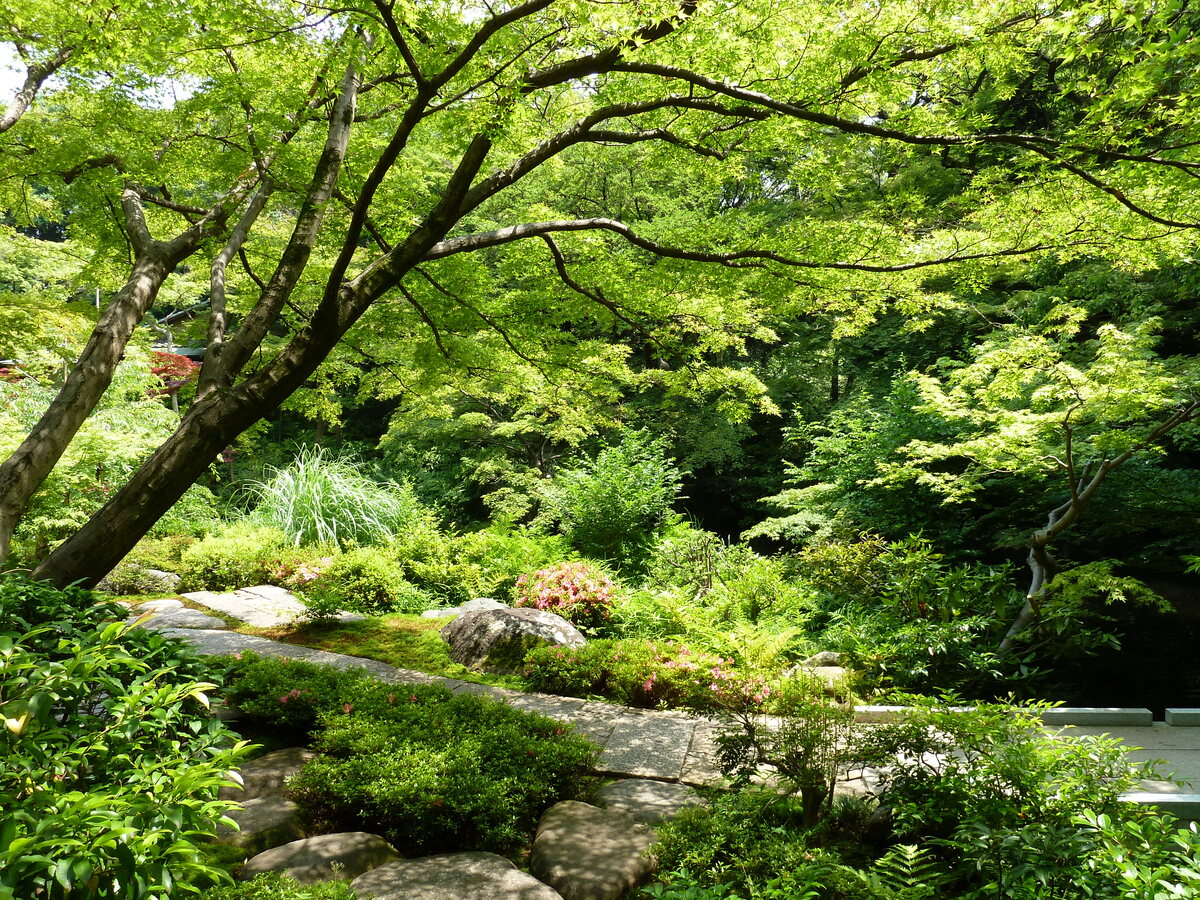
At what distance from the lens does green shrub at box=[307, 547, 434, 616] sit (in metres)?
6.82

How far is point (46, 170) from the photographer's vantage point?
211 inches

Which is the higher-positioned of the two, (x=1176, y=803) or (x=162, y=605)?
(x=162, y=605)

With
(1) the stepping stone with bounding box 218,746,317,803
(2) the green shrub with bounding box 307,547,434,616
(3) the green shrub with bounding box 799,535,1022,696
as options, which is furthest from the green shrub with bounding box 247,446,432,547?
(3) the green shrub with bounding box 799,535,1022,696

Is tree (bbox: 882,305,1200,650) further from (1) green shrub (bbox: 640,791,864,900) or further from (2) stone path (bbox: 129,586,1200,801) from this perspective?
(1) green shrub (bbox: 640,791,864,900)

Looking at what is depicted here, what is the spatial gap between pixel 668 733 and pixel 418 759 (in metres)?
1.69

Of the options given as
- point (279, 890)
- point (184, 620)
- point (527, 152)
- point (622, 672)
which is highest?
point (527, 152)

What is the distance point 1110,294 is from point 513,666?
847cm

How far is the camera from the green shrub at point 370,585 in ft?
22.4

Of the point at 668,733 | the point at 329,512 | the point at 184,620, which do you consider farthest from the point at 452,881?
the point at 329,512

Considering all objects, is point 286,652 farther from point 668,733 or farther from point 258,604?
point 668,733

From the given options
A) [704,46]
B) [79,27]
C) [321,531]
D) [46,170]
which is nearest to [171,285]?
[321,531]

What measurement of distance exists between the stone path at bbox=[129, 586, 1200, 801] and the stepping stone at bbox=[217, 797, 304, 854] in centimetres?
127

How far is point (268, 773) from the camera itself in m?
3.42

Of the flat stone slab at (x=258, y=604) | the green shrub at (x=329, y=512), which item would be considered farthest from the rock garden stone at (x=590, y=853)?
the green shrub at (x=329, y=512)
